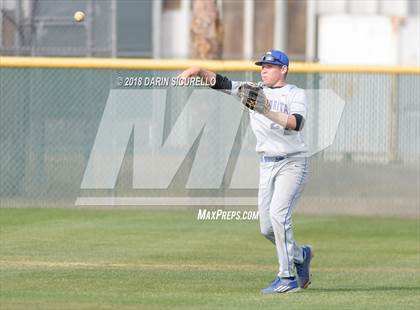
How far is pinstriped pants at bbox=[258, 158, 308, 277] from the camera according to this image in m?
9.49

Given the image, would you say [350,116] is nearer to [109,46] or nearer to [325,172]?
[325,172]

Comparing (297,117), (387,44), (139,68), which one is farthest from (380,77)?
(387,44)

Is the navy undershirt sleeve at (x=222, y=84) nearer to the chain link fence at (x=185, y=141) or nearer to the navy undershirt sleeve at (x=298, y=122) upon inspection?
the navy undershirt sleeve at (x=298, y=122)

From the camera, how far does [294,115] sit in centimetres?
923

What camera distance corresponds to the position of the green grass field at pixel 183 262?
9.09 metres

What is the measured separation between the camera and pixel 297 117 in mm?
9211

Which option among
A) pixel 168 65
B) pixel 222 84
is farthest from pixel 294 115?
pixel 168 65

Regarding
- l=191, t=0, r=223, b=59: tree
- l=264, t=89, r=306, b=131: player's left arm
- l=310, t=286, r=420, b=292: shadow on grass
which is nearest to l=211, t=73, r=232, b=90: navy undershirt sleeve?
l=264, t=89, r=306, b=131: player's left arm

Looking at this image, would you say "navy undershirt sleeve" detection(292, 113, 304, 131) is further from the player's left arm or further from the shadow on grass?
the shadow on grass

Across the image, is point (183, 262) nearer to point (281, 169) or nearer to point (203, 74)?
point (281, 169)

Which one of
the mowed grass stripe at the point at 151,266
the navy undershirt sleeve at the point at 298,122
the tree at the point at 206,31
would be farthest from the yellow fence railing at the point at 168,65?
the navy undershirt sleeve at the point at 298,122

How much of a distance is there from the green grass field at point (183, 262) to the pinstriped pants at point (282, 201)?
342 millimetres

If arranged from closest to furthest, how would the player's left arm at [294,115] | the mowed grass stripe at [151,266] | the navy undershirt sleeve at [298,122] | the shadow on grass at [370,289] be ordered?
the player's left arm at [294,115]
the navy undershirt sleeve at [298,122]
the shadow on grass at [370,289]
the mowed grass stripe at [151,266]

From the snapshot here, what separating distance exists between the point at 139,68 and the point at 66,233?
12.3 feet
